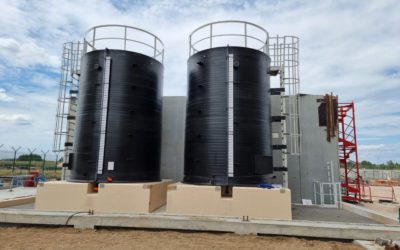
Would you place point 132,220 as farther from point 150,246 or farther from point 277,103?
point 277,103

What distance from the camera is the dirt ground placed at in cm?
680

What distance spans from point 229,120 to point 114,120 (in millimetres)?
4321

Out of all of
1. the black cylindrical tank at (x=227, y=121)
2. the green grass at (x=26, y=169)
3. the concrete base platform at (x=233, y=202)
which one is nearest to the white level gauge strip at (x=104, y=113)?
the concrete base platform at (x=233, y=202)

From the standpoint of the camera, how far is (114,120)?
33.4ft

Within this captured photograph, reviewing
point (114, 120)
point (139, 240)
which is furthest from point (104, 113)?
point (139, 240)

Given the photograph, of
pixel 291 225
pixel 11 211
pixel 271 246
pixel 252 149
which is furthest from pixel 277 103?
pixel 11 211

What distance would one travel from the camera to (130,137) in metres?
10.3

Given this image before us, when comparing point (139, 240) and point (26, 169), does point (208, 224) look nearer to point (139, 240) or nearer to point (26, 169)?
point (139, 240)

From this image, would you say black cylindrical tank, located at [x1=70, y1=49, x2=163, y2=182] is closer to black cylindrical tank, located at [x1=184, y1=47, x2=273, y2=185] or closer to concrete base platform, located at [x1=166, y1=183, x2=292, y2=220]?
black cylindrical tank, located at [x1=184, y1=47, x2=273, y2=185]

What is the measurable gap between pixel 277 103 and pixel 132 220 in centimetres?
901

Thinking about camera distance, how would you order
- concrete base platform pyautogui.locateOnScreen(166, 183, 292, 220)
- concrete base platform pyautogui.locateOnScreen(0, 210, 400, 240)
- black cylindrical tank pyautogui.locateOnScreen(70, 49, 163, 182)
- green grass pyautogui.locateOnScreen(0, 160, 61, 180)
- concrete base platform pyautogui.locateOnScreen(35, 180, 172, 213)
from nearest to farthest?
1. concrete base platform pyautogui.locateOnScreen(0, 210, 400, 240)
2. concrete base platform pyautogui.locateOnScreen(166, 183, 292, 220)
3. concrete base platform pyautogui.locateOnScreen(35, 180, 172, 213)
4. black cylindrical tank pyautogui.locateOnScreen(70, 49, 163, 182)
5. green grass pyautogui.locateOnScreen(0, 160, 61, 180)

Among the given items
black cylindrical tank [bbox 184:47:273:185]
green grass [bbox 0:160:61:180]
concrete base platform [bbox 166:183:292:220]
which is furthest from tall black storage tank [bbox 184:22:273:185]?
green grass [bbox 0:160:61:180]

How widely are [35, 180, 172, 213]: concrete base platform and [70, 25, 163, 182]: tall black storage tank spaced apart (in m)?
0.59

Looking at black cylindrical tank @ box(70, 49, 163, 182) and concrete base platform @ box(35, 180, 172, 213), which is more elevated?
black cylindrical tank @ box(70, 49, 163, 182)
